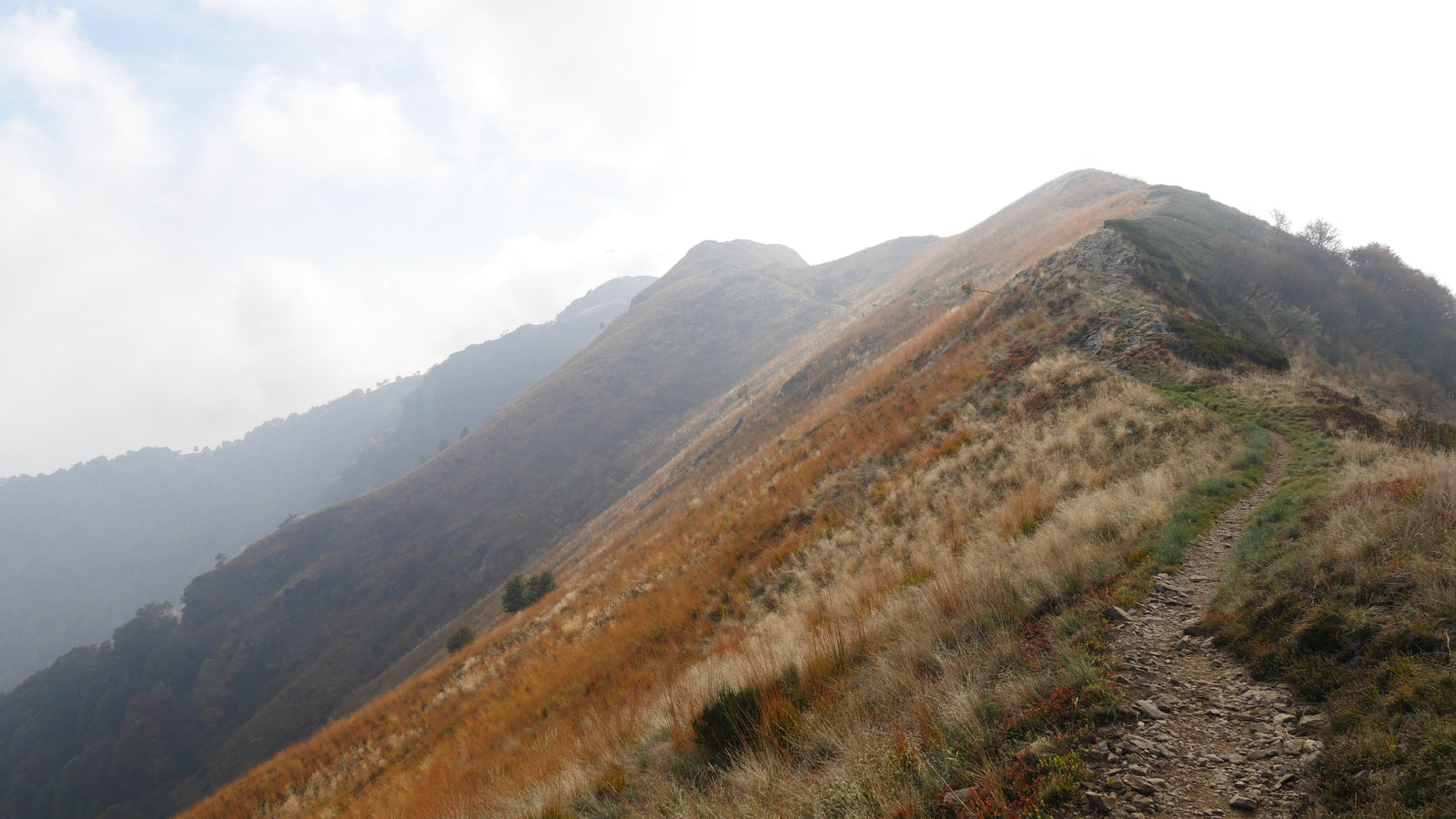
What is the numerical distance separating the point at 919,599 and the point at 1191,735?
2558 millimetres

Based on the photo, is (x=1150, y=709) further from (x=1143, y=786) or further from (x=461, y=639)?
(x=461, y=639)

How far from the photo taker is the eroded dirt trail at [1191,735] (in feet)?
9.02

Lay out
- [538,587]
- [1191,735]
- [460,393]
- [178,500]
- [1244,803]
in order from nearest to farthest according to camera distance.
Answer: [1244,803] → [1191,735] → [538,587] → [460,393] → [178,500]

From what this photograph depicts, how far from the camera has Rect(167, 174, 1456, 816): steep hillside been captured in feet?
11.9

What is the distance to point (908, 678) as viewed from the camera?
427 cm

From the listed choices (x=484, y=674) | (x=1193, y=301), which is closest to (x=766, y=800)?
(x=484, y=674)

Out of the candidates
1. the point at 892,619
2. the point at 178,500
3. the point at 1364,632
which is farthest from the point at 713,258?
the point at 178,500

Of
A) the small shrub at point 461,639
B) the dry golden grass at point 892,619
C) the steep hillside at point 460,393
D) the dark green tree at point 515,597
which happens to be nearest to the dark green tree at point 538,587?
the dark green tree at point 515,597

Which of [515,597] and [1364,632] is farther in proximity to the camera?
[515,597]

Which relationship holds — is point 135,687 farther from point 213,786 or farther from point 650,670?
point 650,670

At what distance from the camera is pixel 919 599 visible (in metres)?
5.64

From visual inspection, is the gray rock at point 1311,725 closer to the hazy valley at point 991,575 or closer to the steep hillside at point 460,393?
the hazy valley at point 991,575

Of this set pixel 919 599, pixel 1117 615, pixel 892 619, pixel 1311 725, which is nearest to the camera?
pixel 1311 725

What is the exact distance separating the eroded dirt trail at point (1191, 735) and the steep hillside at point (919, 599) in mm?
96
